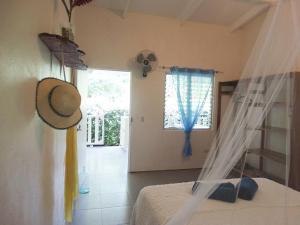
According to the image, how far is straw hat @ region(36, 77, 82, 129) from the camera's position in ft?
4.08

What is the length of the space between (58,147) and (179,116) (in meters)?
2.76

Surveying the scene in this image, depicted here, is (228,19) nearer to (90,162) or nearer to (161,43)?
(161,43)

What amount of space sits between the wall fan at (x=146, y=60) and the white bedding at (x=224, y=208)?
2.48 m

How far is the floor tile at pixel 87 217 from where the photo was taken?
236 centimetres

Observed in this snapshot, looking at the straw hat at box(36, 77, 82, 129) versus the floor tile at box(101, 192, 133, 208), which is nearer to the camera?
the straw hat at box(36, 77, 82, 129)

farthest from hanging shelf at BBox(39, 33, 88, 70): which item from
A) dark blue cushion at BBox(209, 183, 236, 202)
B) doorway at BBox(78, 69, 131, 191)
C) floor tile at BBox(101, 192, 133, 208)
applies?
doorway at BBox(78, 69, 131, 191)

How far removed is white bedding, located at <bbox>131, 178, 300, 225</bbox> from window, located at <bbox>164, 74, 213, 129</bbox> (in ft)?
7.88

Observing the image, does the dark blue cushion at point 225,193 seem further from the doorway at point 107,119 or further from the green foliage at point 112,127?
the green foliage at point 112,127

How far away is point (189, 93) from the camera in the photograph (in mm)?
4203

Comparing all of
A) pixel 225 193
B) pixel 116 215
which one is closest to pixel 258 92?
pixel 225 193

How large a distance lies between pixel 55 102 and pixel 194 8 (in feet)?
10.6

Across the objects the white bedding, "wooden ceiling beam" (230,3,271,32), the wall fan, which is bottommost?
the white bedding

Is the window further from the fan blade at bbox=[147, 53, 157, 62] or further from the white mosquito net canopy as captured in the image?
the white mosquito net canopy

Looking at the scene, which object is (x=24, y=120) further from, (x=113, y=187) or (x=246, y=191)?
(x=113, y=187)
